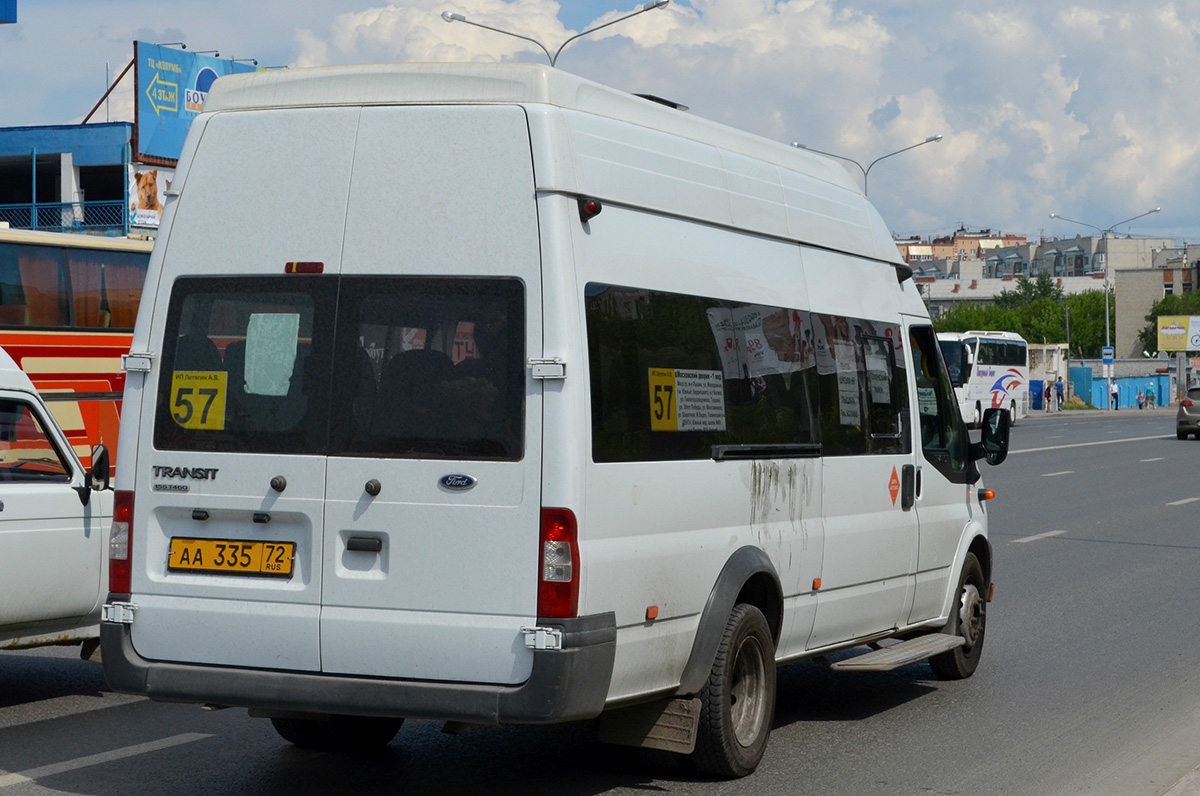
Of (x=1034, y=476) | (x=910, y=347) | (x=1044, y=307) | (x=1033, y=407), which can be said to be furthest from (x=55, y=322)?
(x=1044, y=307)

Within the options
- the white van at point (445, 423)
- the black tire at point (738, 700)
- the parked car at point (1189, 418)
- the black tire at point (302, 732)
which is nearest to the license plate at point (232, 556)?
the white van at point (445, 423)

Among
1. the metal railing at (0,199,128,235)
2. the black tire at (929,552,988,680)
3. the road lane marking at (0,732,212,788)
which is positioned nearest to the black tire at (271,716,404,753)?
the road lane marking at (0,732,212,788)

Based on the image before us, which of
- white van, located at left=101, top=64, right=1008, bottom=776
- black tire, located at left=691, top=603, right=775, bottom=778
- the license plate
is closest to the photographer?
white van, located at left=101, top=64, right=1008, bottom=776

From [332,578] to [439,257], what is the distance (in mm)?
1209

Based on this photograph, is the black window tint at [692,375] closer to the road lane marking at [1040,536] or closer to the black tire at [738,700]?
the black tire at [738,700]

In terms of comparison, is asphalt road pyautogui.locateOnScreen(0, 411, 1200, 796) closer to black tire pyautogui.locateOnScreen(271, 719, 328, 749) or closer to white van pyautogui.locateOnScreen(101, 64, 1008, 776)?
black tire pyautogui.locateOnScreen(271, 719, 328, 749)

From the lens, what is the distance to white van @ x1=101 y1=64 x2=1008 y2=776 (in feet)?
17.5

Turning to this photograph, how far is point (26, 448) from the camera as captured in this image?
8.01 meters

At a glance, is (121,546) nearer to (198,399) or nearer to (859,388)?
(198,399)

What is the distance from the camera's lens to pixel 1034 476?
27156 millimetres

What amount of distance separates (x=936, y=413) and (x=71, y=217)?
38.1m

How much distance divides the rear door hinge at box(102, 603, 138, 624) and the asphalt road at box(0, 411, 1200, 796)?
2.71 ft

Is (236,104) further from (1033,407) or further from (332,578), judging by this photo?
(1033,407)

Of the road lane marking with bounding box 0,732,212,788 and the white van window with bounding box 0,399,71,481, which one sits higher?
the white van window with bounding box 0,399,71,481
